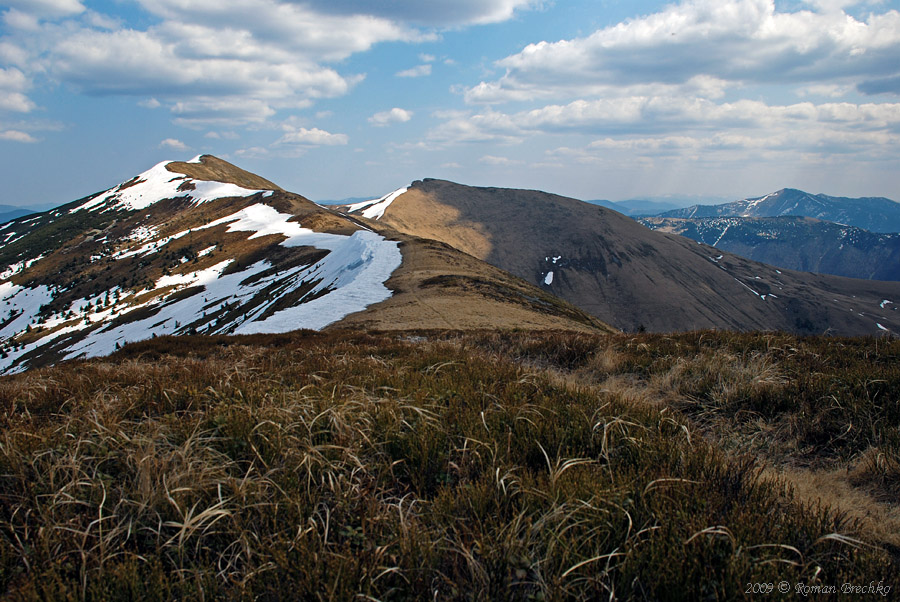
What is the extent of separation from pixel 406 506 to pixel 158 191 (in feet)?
617

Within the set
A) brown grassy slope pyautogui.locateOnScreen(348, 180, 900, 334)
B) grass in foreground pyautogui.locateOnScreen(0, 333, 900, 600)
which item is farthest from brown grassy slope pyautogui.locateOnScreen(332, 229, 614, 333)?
brown grassy slope pyautogui.locateOnScreen(348, 180, 900, 334)

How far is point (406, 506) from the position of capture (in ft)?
9.53

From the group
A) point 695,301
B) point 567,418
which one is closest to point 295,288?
point 567,418

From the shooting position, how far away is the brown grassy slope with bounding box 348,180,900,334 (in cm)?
13660

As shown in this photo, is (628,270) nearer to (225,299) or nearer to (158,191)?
(225,299)

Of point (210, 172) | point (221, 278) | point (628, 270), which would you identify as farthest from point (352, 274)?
point (210, 172)

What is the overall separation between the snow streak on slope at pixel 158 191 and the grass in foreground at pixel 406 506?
13922 centimetres

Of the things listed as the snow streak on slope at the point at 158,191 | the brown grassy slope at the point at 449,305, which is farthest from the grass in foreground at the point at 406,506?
the snow streak on slope at the point at 158,191

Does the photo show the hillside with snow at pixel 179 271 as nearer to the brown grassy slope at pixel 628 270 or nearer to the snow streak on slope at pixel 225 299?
the snow streak on slope at pixel 225 299

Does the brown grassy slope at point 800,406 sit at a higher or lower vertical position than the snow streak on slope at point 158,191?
lower

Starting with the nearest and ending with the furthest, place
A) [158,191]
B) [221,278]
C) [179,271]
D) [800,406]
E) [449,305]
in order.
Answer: [800,406], [449,305], [221,278], [179,271], [158,191]

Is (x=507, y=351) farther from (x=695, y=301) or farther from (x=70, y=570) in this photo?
(x=695, y=301)

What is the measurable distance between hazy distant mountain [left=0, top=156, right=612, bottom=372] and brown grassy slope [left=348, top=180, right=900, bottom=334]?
6190 cm

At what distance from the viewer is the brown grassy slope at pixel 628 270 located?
137 m
